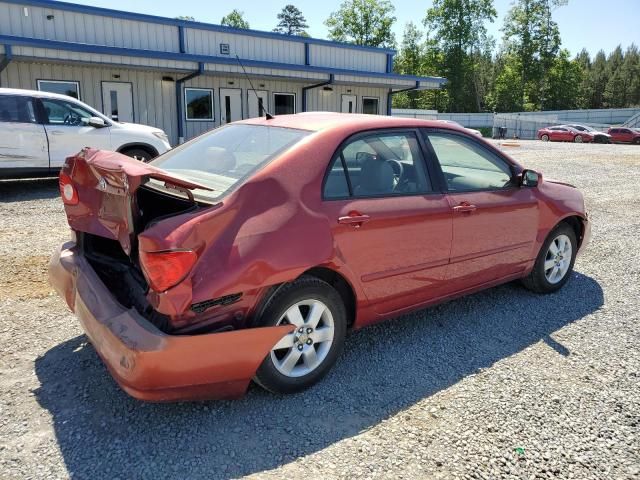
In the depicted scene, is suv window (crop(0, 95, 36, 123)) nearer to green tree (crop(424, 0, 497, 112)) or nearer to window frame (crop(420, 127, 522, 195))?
window frame (crop(420, 127, 522, 195))

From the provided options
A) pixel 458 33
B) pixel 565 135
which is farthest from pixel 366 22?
pixel 565 135

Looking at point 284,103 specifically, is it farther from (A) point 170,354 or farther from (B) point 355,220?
(A) point 170,354

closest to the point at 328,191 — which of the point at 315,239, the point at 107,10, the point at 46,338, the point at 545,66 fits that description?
the point at 315,239

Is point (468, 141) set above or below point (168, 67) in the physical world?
below

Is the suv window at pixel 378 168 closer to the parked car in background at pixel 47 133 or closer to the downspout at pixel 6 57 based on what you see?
the parked car in background at pixel 47 133

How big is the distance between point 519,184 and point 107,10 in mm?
15971

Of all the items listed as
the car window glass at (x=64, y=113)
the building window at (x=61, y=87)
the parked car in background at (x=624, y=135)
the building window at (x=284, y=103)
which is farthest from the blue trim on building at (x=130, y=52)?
the parked car in background at (x=624, y=135)

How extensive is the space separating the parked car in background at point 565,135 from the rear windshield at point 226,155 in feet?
132

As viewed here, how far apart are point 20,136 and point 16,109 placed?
0.49 meters

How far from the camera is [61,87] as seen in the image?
1554 cm

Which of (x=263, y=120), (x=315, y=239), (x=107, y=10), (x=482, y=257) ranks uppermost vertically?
(x=107, y=10)

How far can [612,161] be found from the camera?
18688mm

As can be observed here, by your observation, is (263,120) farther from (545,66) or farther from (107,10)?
(545,66)

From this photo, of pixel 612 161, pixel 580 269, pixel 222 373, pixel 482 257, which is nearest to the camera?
pixel 222 373
